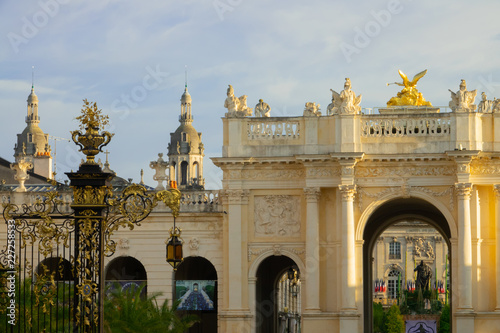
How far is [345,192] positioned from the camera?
176 ft

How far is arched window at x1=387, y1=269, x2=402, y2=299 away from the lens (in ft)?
420

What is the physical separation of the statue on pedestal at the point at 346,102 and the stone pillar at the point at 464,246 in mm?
5775

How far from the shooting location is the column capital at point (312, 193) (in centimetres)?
5419

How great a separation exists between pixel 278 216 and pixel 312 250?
2.36 meters

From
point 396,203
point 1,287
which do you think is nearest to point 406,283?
point 396,203

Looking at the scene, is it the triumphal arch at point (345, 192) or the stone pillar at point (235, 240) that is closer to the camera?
the triumphal arch at point (345, 192)

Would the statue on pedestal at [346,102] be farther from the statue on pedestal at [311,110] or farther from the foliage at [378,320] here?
the foliage at [378,320]

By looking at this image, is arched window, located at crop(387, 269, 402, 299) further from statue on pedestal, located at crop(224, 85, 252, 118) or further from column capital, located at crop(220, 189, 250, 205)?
column capital, located at crop(220, 189, 250, 205)

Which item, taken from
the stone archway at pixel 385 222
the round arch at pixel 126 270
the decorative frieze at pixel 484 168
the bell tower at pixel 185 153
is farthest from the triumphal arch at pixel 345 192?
the bell tower at pixel 185 153

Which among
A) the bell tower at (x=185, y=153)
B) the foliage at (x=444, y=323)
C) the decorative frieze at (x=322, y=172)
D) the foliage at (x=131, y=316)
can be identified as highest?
the bell tower at (x=185, y=153)

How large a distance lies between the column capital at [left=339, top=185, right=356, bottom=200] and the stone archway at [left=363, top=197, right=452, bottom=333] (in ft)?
15.3

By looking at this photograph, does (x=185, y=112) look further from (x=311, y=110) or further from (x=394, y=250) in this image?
(x=311, y=110)

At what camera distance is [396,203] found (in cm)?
5788

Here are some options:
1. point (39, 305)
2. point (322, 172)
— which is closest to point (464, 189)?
point (322, 172)
